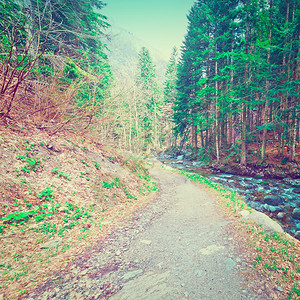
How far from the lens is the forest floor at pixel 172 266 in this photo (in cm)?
239

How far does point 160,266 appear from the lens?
307 centimetres

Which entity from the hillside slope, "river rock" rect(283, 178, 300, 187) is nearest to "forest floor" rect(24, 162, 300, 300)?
the hillside slope

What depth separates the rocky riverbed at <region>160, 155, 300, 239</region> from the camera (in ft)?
21.4

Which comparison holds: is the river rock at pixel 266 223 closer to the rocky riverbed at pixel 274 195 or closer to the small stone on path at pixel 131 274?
the rocky riverbed at pixel 274 195

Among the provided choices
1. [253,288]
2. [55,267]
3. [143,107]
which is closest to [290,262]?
[253,288]

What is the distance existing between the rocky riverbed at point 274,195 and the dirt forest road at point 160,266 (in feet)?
11.6

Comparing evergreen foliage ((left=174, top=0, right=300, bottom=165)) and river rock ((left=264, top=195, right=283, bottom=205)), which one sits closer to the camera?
river rock ((left=264, top=195, right=283, bottom=205))

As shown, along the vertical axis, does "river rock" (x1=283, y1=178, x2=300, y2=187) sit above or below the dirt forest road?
below

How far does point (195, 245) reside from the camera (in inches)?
149

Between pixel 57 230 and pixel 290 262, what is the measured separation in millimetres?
5238

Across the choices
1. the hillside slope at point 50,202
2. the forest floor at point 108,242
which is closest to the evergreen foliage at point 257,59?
the forest floor at point 108,242

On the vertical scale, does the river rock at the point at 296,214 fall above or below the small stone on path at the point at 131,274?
below

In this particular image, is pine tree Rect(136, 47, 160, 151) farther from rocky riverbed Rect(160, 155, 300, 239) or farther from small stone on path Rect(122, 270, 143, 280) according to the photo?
small stone on path Rect(122, 270, 143, 280)

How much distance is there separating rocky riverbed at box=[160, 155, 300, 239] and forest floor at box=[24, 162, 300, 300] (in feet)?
10.0
